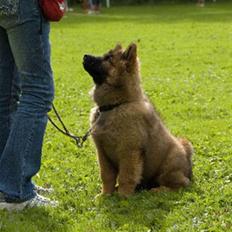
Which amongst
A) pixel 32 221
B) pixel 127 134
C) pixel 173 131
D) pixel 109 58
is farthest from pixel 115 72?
pixel 173 131

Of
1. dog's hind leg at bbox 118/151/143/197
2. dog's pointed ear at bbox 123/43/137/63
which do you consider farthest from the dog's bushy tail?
dog's pointed ear at bbox 123/43/137/63

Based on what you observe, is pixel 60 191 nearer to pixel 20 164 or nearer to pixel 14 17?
pixel 20 164

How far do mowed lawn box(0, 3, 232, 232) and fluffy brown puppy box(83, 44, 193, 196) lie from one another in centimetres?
19

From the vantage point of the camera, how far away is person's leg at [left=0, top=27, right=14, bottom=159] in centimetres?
470

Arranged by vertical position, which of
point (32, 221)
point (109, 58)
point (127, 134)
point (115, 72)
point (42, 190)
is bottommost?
point (42, 190)

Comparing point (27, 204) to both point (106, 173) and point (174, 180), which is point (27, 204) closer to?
point (106, 173)

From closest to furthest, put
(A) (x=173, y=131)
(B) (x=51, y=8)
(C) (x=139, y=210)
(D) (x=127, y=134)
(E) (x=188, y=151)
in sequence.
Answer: (B) (x=51, y=8) → (C) (x=139, y=210) → (D) (x=127, y=134) → (E) (x=188, y=151) → (A) (x=173, y=131)

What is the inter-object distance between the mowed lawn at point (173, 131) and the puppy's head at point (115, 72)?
0.81 meters

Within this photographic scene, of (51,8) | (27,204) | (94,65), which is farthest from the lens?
(94,65)

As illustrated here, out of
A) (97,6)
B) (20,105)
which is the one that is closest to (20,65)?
(20,105)

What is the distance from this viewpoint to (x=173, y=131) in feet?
25.6

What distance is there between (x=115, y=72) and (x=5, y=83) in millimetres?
961

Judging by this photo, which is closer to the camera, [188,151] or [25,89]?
[25,89]

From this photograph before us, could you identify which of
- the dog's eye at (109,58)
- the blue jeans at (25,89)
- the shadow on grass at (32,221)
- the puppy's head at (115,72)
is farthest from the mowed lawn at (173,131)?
the dog's eye at (109,58)
